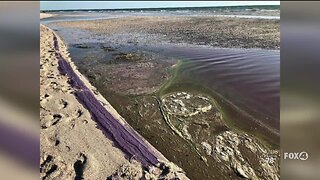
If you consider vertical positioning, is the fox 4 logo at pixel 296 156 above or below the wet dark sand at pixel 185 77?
below

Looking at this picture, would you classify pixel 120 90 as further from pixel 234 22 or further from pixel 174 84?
pixel 234 22

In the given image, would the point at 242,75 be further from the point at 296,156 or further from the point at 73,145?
the point at 73,145

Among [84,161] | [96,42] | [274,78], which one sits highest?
[96,42]

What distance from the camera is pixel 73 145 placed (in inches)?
47.6

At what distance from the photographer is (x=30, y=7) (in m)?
1.06

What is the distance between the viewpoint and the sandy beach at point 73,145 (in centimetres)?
113

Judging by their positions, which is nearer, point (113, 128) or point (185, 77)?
point (113, 128)

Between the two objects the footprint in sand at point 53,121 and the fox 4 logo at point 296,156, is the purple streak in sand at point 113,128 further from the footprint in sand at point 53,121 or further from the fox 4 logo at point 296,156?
the fox 4 logo at point 296,156

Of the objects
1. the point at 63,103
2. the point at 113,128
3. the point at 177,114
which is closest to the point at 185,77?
the point at 177,114

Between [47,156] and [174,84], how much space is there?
2.23ft

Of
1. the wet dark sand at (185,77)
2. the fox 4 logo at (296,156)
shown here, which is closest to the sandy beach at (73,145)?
the wet dark sand at (185,77)

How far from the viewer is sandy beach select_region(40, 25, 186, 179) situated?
1134 mm

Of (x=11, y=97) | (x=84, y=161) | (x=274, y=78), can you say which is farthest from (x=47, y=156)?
(x=274, y=78)

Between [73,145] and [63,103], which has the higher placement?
[63,103]
